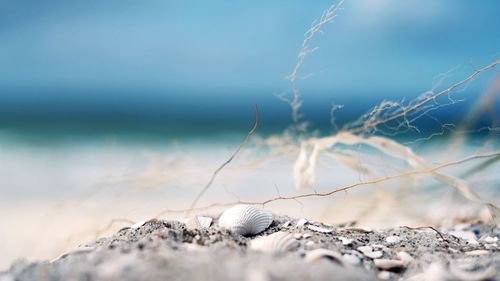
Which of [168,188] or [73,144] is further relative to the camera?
[73,144]

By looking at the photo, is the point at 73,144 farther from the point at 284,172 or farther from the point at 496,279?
the point at 496,279

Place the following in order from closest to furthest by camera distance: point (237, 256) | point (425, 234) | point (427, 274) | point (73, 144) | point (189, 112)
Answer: point (237, 256) < point (427, 274) < point (425, 234) < point (73, 144) < point (189, 112)

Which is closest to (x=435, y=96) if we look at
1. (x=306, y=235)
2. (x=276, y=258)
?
(x=306, y=235)

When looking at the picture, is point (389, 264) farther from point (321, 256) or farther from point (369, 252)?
point (321, 256)

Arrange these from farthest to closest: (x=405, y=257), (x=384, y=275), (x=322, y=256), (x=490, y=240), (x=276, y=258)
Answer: (x=490, y=240) → (x=405, y=257) → (x=384, y=275) → (x=322, y=256) → (x=276, y=258)

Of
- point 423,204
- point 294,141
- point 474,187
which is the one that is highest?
point 294,141

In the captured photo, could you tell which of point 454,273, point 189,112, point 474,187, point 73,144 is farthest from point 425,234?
point 189,112

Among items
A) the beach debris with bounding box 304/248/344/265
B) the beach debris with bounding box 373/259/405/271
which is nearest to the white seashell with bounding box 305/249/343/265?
the beach debris with bounding box 304/248/344/265
